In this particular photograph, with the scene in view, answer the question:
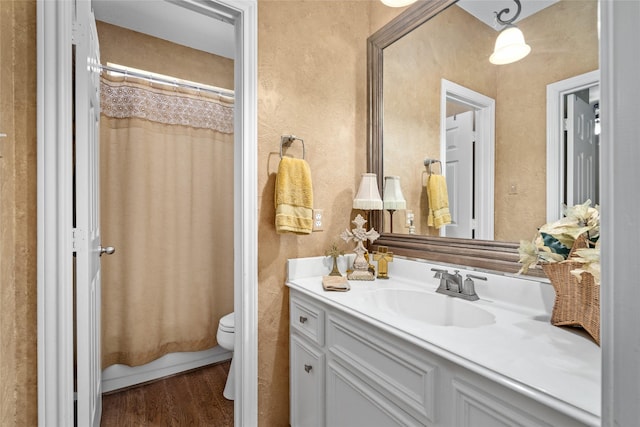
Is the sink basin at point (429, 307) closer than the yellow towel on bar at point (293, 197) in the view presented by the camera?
Yes

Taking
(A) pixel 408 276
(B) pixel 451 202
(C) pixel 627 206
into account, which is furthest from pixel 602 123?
(A) pixel 408 276

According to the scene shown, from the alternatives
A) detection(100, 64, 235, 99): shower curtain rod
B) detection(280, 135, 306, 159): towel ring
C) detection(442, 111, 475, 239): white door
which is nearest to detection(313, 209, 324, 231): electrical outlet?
detection(280, 135, 306, 159): towel ring

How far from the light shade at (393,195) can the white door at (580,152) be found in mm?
740

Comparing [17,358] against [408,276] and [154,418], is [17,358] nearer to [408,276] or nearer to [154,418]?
[154,418]

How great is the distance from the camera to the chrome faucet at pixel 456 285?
1271 mm

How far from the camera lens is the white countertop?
2.10 feet

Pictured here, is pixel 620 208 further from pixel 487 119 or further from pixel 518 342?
pixel 487 119

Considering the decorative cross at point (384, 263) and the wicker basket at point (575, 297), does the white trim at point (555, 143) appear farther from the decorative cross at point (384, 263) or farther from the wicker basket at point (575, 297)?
the decorative cross at point (384, 263)

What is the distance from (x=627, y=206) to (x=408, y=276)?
4.31ft

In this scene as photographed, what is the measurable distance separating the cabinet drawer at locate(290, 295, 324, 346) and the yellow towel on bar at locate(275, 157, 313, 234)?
0.35m

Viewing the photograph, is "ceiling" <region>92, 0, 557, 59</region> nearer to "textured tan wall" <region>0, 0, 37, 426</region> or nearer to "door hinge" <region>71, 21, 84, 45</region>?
"door hinge" <region>71, 21, 84, 45</region>

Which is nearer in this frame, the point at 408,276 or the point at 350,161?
the point at 408,276

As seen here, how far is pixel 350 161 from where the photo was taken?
1858mm

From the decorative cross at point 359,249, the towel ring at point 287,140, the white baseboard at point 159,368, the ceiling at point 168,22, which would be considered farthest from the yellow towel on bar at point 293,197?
the white baseboard at point 159,368
